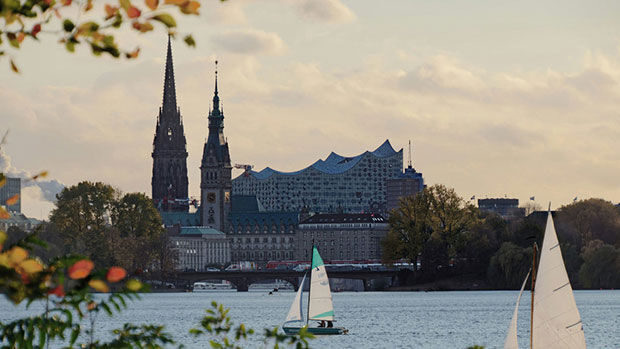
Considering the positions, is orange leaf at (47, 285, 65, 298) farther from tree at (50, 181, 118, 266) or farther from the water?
tree at (50, 181, 118, 266)

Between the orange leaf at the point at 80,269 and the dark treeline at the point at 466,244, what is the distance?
422ft

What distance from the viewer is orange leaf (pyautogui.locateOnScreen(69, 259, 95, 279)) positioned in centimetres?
729

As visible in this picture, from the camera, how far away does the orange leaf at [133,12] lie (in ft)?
22.8

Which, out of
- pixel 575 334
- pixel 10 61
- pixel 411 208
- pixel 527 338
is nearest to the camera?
pixel 10 61

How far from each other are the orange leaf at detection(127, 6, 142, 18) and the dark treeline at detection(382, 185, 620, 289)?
128936mm

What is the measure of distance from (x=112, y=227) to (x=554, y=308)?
428ft

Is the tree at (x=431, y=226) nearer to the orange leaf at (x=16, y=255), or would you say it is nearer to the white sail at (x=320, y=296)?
the white sail at (x=320, y=296)

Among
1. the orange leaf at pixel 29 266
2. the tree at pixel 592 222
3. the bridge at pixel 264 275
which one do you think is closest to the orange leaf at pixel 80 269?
the orange leaf at pixel 29 266

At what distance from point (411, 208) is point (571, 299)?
108313 millimetres

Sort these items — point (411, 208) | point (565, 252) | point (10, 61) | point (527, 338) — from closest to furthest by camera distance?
point (10, 61), point (527, 338), point (565, 252), point (411, 208)

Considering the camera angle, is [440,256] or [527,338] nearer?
[527,338]

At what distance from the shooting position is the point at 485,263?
145m

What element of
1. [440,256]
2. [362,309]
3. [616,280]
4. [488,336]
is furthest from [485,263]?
[488,336]

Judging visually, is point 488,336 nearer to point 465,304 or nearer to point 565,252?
point 465,304
